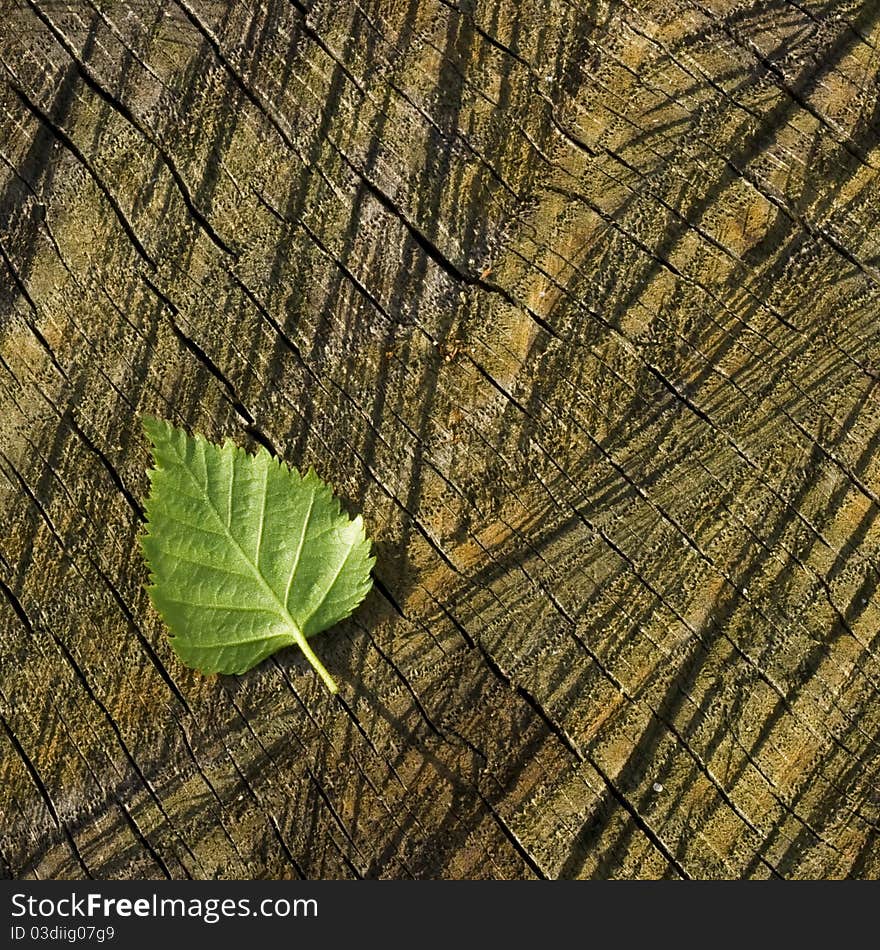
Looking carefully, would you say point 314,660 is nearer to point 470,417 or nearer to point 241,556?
point 241,556

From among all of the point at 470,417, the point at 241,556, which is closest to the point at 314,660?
the point at 241,556

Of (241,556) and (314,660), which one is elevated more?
(241,556)

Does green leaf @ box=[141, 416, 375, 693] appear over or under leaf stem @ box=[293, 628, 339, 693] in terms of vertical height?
over

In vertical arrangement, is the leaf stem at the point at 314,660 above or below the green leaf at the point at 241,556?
Answer: below

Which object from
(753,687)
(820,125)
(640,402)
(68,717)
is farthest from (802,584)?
(68,717)

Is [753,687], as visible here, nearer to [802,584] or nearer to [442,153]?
[802,584]
